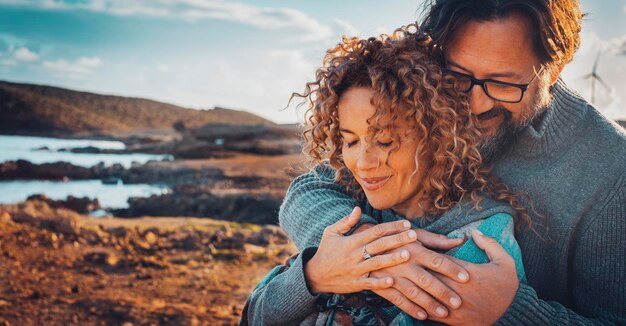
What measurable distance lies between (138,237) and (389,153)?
725cm

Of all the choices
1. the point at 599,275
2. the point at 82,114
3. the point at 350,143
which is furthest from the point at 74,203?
the point at 82,114

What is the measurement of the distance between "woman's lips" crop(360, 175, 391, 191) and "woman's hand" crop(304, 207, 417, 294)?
248 mm

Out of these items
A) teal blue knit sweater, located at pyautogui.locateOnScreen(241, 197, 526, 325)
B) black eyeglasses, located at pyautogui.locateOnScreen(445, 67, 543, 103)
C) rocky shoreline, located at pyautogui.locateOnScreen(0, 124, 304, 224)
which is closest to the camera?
teal blue knit sweater, located at pyautogui.locateOnScreen(241, 197, 526, 325)

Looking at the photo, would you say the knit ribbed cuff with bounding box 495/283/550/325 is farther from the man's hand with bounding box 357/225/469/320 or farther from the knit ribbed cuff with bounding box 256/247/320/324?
the knit ribbed cuff with bounding box 256/247/320/324

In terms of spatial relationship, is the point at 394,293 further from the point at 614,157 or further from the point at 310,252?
the point at 614,157

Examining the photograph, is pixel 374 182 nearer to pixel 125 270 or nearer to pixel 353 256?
pixel 353 256

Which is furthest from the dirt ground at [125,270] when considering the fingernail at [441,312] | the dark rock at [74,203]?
the dark rock at [74,203]

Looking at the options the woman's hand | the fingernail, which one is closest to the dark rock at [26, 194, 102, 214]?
the woman's hand

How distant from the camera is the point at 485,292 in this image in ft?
7.14

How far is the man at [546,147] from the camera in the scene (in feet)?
8.43

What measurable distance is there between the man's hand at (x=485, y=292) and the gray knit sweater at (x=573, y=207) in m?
0.32

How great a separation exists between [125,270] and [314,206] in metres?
5.00

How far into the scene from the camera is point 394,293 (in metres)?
2.29

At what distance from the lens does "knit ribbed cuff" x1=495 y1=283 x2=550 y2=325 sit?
2.19m
